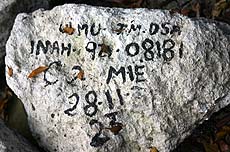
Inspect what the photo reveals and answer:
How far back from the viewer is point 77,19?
227cm

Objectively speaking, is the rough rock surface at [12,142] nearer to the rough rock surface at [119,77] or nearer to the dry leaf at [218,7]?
the rough rock surface at [119,77]

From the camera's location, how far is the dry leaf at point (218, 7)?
111 inches

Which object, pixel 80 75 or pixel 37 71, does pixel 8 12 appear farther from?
pixel 80 75

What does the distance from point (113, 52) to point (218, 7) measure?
2.91 feet

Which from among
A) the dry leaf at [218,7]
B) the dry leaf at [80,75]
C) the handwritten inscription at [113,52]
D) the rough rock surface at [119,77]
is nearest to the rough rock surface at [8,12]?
the rough rock surface at [119,77]

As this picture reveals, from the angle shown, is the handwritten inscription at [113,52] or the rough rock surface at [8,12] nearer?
the handwritten inscription at [113,52]

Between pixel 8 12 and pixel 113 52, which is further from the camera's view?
pixel 8 12

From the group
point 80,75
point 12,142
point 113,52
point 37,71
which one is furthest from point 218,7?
point 12,142

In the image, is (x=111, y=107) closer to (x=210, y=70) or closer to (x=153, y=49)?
(x=153, y=49)

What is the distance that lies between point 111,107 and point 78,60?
245 millimetres

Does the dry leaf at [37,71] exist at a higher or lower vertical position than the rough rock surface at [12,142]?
higher

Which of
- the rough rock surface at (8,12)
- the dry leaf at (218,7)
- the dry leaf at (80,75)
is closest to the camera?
the dry leaf at (80,75)

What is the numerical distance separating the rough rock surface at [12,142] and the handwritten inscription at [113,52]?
0.72ft

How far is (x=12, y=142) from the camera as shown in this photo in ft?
6.99
